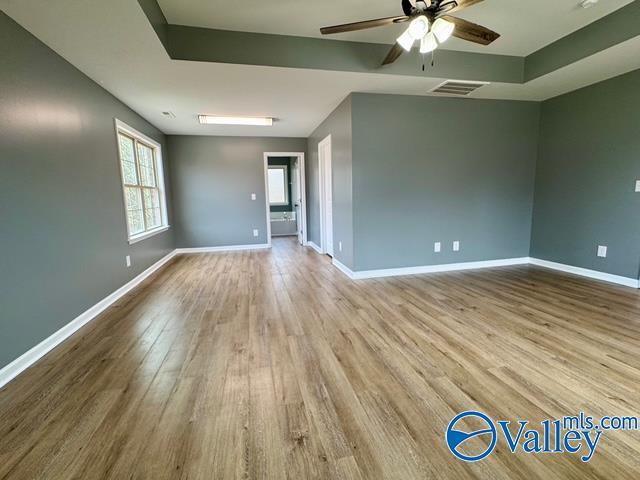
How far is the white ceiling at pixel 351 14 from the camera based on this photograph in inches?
89.4

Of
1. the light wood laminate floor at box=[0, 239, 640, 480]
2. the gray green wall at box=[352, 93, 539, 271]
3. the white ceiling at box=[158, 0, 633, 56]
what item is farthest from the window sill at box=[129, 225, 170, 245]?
the gray green wall at box=[352, 93, 539, 271]

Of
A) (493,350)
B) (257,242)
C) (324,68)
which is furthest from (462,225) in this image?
(257,242)

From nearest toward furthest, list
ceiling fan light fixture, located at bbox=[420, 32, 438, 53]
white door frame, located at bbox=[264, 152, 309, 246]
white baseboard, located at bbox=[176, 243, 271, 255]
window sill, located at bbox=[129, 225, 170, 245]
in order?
ceiling fan light fixture, located at bbox=[420, 32, 438, 53] → window sill, located at bbox=[129, 225, 170, 245] → white baseboard, located at bbox=[176, 243, 271, 255] → white door frame, located at bbox=[264, 152, 309, 246]

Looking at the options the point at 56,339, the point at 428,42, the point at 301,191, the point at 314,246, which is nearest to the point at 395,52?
the point at 428,42

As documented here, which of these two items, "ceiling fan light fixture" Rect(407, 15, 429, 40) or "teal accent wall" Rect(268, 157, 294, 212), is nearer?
"ceiling fan light fixture" Rect(407, 15, 429, 40)

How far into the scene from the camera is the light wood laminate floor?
1.17 meters

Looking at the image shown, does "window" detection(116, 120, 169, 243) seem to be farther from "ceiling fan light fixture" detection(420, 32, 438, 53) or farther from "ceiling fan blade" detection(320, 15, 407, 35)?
"ceiling fan light fixture" detection(420, 32, 438, 53)

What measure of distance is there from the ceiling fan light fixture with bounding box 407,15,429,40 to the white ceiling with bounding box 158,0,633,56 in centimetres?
61

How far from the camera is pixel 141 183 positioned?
14.1ft

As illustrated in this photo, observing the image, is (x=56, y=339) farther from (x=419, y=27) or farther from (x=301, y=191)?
(x=301, y=191)

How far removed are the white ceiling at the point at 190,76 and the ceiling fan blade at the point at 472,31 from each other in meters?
0.97

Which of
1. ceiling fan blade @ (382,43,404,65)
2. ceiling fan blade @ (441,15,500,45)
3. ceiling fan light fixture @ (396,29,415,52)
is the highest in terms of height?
ceiling fan blade @ (382,43,404,65)

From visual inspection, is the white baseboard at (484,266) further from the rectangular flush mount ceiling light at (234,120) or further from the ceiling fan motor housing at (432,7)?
the ceiling fan motor housing at (432,7)

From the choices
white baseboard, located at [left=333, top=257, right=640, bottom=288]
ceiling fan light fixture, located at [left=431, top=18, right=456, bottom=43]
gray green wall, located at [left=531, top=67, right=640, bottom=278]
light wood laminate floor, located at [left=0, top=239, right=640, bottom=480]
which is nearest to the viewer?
light wood laminate floor, located at [left=0, top=239, right=640, bottom=480]
